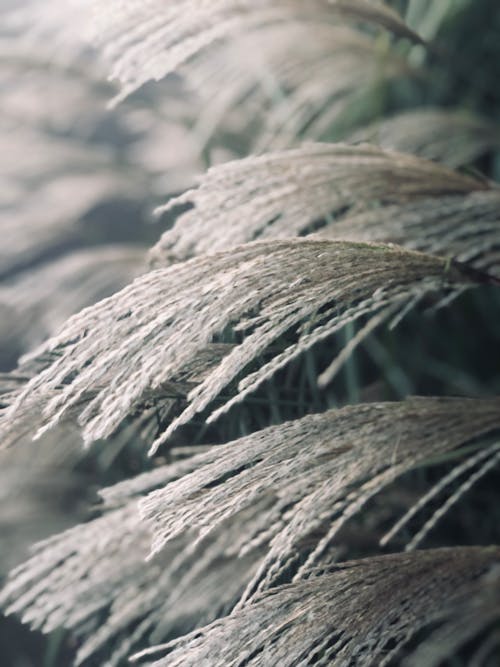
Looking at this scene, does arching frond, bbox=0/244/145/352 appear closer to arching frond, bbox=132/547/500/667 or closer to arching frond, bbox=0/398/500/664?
arching frond, bbox=0/398/500/664

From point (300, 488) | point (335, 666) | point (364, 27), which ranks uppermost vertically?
point (364, 27)

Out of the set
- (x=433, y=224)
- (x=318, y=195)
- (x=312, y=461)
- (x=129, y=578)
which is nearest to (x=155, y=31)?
(x=318, y=195)

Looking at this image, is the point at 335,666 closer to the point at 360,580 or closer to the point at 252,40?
the point at 360,580

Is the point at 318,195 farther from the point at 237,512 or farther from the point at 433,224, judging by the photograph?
the point at 237,512

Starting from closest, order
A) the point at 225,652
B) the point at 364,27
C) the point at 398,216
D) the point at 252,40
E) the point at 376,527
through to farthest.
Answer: the point at 225,652
the point at 398,216
the point at 376,527
the point at 252,40
the point at 364,27

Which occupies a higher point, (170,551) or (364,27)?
(364,27)

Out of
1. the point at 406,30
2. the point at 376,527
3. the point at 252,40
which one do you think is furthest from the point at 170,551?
the point at 252,40

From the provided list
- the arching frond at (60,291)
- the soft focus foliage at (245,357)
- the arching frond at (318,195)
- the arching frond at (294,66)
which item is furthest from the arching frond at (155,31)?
the arching frond at (60,291)

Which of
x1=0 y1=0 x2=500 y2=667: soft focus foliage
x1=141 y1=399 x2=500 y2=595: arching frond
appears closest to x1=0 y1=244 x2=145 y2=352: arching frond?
x1=0 y1=0 x2=500 y2=667: soft focus foliage
